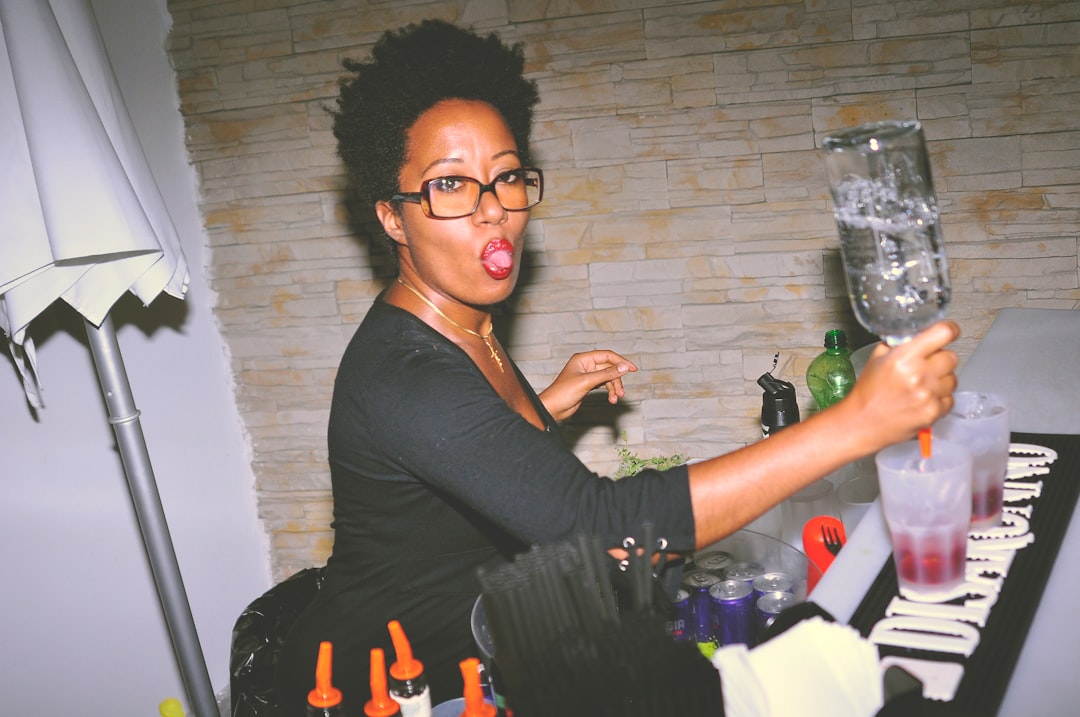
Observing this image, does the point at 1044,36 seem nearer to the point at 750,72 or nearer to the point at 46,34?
the point at 750,72

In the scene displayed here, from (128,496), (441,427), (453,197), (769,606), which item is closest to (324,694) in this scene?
(441,427)

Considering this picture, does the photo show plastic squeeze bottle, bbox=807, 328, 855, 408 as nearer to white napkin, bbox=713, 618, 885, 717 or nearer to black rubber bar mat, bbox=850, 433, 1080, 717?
black rubber bar mat, bbox=850, 433, 1080, 717

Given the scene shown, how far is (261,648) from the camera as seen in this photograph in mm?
1544

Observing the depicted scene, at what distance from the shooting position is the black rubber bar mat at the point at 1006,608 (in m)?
0.75

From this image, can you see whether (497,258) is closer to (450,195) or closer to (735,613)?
(450,195)

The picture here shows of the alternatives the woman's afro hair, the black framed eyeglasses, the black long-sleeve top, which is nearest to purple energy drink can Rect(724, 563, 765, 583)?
the black long-sleeve top

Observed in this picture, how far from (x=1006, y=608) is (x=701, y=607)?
0.43 metres

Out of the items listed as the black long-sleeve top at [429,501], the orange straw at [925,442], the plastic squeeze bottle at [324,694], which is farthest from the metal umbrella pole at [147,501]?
the orange straw at [925,442]

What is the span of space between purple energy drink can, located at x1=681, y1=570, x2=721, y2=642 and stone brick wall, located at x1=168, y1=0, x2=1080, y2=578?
117cm

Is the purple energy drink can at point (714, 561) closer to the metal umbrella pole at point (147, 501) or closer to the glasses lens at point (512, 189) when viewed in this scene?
the glasses lens at point (512, 189)

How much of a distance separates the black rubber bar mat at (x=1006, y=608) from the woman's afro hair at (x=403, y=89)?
33.9 inches

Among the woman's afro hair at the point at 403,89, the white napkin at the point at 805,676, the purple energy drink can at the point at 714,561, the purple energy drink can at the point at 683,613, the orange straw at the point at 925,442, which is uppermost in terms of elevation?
the woman's afro hair at the point at 403,89

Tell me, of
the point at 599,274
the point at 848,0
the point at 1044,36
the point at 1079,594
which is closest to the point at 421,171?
the point at 1079,594

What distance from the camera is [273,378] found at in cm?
269
